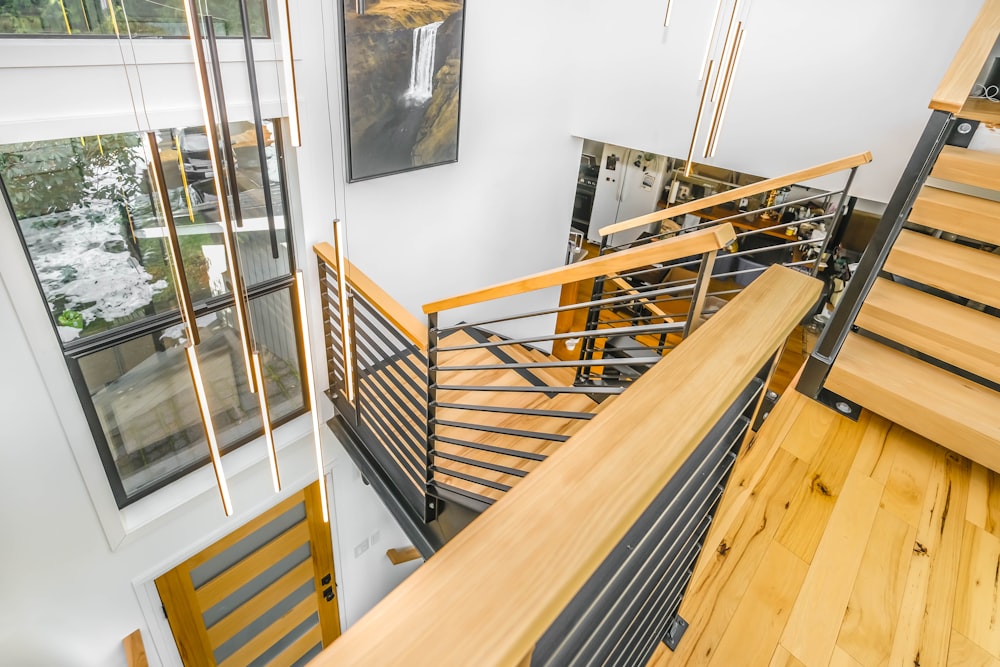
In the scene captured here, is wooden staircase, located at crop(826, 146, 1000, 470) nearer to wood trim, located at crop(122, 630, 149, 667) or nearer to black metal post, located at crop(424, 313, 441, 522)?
black metal post, located at crop(424, 313, 441, 522)

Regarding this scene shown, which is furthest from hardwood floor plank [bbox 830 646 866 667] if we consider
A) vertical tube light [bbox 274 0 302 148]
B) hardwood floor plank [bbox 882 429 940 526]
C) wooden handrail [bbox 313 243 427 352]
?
vertical tube light [bbox 274 0 302 148]

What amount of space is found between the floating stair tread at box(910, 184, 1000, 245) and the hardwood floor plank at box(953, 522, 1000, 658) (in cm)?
133

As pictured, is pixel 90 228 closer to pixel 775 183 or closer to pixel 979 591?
pixel 775 183

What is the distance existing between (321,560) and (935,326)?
4.18 metres

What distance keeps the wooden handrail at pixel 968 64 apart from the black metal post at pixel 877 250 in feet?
0.32

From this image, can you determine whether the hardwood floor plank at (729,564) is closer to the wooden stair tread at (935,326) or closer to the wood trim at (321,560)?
the wooden stair tread at (935,326)

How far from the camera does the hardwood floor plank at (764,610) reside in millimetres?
1718

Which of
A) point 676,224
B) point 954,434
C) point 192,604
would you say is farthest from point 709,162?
point 676,224

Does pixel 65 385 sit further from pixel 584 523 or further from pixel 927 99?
pixel 927 99

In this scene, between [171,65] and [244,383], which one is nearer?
[171,65]

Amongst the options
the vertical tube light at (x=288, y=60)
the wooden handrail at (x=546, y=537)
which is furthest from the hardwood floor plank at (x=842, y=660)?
the vertical tube light at (x=288, y=60)

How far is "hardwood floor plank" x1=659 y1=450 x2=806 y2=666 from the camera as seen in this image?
1762mm

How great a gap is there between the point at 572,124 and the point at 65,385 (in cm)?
377

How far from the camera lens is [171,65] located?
203cm
